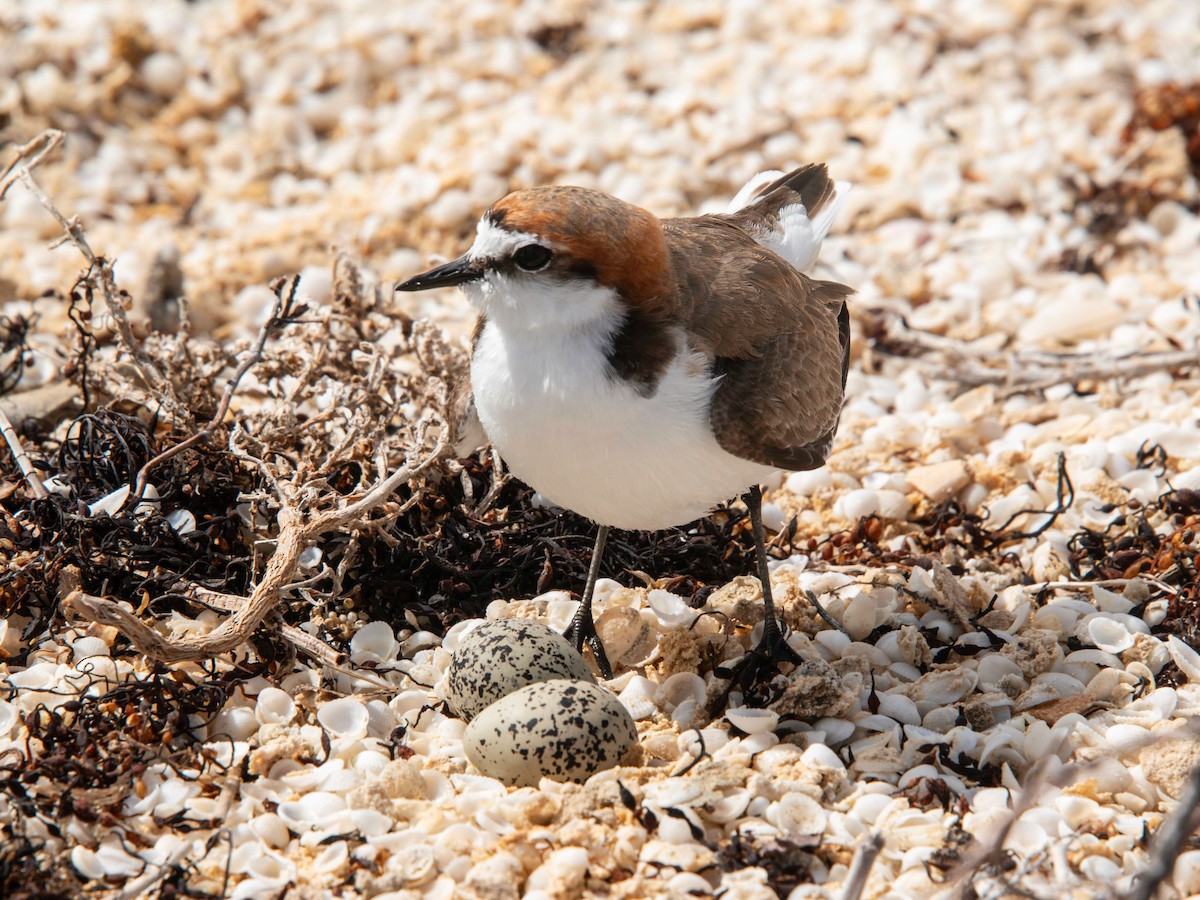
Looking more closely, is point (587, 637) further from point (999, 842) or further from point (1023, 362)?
point (1023, 362)

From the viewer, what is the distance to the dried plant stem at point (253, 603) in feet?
11.1

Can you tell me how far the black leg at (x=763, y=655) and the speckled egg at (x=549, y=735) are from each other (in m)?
0.56

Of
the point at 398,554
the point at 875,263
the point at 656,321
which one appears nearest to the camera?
the point at 656,321

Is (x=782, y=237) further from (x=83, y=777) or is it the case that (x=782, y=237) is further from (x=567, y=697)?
(x=83, y=777)

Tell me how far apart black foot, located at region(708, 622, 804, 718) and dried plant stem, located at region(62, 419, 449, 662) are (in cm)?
113

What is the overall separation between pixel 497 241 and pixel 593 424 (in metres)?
0.56

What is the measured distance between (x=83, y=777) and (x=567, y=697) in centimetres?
125

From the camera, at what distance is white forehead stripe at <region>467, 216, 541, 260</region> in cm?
341

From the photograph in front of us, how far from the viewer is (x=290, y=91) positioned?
23.5ft

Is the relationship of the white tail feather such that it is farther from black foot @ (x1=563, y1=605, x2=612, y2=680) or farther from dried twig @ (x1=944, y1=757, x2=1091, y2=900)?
dried twig @ (x1=944, y1=757, x2=1091, y2=900)

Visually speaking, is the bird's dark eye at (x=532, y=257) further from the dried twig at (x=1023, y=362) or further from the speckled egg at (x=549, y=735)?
the dried twig at (x=1023, y=362)

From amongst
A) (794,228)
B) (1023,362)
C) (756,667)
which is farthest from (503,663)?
(1023,362)

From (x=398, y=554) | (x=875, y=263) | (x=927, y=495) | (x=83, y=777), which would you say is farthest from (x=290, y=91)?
(x=83, y=777)

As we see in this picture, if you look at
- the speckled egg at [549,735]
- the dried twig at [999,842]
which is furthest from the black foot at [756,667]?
the dried twig at [999,842]
